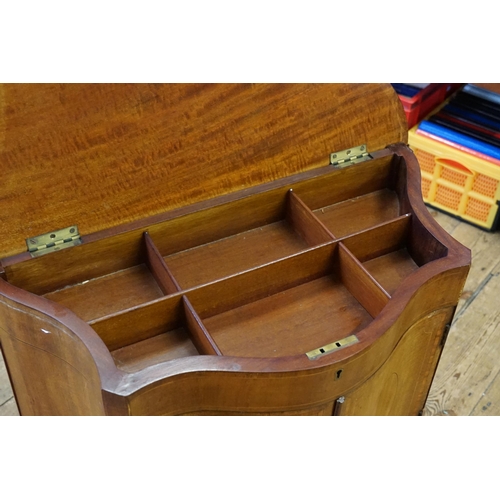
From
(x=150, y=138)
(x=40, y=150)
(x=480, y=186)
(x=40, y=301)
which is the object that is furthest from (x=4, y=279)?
(x=480, y=186)

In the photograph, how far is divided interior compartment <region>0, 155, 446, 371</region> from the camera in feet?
4.36

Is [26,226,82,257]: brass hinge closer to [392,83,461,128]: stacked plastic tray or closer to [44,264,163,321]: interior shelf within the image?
[44,264,163,321]: interior shelf

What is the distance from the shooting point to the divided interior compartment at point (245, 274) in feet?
4.36

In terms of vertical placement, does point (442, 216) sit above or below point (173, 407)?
below

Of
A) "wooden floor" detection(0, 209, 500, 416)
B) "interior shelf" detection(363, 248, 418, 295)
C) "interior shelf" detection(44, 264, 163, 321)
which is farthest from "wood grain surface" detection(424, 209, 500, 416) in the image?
"interior shelf" detection(44, 264, 163, 321)

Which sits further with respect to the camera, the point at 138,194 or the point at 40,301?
the point at 138,194

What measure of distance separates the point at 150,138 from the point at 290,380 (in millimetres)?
573

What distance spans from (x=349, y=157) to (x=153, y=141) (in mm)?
484

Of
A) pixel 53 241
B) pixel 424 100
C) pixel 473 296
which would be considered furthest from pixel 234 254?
pixel 424 100

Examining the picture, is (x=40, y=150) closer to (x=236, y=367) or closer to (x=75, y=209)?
(x=75, y=209)

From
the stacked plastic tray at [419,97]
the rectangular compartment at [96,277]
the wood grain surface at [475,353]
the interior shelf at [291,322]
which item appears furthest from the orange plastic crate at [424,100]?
the rectangular compartment at [96,277]

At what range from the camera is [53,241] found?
1363 mm

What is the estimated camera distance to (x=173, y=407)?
47.4 inches

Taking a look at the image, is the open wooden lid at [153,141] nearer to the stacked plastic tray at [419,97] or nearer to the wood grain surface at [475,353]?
the wood grain surface at [475,353]
